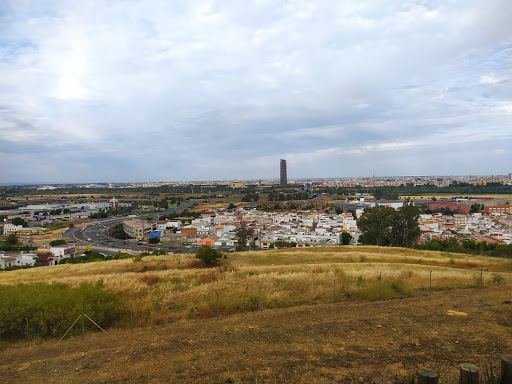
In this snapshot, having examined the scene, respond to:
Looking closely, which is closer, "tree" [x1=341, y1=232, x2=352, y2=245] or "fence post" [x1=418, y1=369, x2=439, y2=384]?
"fence post" [x1=418, y1=369, x2=439, y2=384]

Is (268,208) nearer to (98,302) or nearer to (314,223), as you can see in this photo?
(314,223)

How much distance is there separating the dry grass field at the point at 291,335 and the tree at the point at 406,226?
20.1m

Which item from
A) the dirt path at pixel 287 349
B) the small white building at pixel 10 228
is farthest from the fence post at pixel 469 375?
the small white building at pixel 10 228

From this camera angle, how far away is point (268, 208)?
8919 cm

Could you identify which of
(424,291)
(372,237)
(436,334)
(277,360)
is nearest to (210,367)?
(277,360)

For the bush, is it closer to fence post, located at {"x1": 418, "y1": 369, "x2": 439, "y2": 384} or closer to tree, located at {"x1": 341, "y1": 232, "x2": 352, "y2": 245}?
fence post, located at {"x1": 418, "y1": 369, "x2": 439, "y2": 384}

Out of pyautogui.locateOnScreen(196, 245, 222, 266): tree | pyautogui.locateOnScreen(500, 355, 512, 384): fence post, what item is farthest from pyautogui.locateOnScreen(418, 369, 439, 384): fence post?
pyautogui.locateOnScreen(196, 245, 222, 266): tree

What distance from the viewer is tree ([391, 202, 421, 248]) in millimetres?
30438

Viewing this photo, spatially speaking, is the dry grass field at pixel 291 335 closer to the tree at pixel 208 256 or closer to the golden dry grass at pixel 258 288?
the golden dry grass at pixel 258 288

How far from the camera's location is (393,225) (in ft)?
103

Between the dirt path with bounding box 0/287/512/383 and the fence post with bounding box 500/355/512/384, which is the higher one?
the fence post with bounding box 500/355/512/384

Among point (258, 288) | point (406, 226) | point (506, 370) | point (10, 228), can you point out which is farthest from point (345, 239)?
point (10, 228)

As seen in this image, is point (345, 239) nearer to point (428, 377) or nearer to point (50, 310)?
point (50, 310)

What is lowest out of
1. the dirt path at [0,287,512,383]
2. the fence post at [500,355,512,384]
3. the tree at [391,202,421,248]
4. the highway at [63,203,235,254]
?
the highway at [63,203,235,254]
